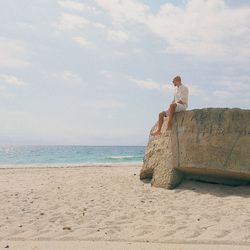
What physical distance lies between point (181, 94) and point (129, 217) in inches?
151

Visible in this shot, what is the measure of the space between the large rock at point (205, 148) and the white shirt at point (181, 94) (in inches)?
13.9

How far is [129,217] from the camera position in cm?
710

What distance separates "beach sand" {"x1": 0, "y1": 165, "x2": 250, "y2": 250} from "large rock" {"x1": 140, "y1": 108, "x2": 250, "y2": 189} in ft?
0.99

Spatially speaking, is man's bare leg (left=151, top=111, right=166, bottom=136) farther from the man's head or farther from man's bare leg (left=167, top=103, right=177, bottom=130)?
the man's head

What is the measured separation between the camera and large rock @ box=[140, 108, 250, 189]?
9039 mm

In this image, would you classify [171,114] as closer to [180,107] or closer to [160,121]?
[180,107]

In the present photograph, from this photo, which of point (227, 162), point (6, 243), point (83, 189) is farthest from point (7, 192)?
point (227, 162)

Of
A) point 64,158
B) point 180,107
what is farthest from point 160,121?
point 64,158

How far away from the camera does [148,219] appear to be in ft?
22.6

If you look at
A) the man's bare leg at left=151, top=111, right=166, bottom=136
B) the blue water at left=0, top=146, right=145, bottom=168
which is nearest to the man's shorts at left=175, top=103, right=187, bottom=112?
the man's bare leg at left=151, top=111, right=166, bottom=136

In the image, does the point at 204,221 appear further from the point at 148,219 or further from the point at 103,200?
the point at 103,200

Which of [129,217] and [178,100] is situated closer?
[129,217]

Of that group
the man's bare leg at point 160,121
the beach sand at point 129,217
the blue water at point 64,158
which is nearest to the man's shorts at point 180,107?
the man's bare leg at point 160,121

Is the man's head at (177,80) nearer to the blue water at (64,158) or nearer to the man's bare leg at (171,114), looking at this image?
the man's bare leg at (171,114)
